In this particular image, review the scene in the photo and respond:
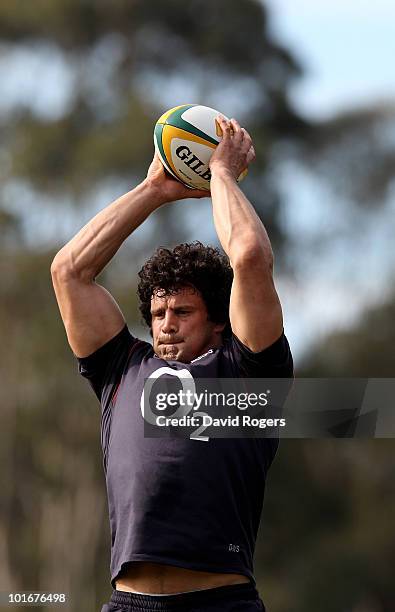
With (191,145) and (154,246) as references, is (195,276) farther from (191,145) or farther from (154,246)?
(154,246)

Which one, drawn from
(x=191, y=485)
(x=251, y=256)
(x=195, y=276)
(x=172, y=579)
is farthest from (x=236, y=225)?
(x=172, y=579)

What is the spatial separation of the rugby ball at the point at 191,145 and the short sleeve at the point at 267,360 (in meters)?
0.91

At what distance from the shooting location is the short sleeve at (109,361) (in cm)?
600

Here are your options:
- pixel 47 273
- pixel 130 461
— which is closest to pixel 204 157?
pixel 130 461

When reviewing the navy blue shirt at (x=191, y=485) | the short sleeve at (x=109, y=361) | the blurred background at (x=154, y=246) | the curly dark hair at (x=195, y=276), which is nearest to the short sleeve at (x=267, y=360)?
the navy blue shirt at (x=191, y=485)

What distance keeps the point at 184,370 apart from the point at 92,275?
0.64 m

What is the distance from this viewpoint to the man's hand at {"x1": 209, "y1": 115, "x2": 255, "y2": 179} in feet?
19.8

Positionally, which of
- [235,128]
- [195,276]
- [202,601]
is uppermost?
[235,128]

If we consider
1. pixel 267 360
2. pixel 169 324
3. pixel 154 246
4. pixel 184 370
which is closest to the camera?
pixel 267 360

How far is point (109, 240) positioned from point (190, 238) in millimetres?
24309

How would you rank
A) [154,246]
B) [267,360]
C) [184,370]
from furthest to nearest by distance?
[154,246], [184,370], [267,360]

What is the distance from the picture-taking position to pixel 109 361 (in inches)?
237

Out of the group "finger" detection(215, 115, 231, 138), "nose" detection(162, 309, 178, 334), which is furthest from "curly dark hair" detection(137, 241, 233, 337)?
"finger" detection(215, 115, 231, 138)

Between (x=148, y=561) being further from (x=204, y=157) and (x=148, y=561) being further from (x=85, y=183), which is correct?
(x=85, y=183)
